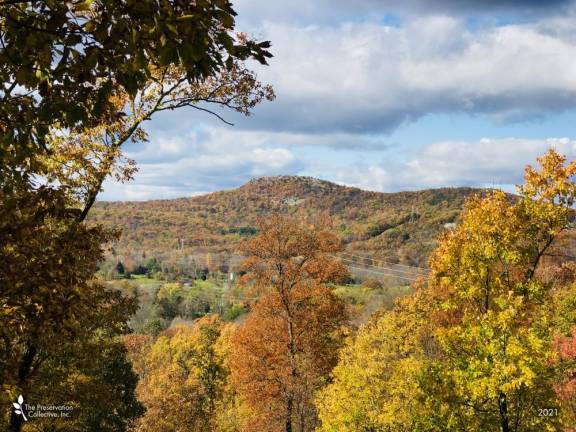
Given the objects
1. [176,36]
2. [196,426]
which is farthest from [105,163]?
[196,426]

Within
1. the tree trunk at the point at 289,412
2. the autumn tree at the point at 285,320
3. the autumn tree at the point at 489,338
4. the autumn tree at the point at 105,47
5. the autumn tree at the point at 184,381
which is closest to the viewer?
the autumn tree at the point at 105,47

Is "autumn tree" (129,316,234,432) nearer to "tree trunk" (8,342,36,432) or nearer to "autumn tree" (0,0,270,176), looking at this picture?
"tree trunk" (8,342,36,432)

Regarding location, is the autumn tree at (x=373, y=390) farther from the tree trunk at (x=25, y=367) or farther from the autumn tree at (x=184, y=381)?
the autumn tree at (x=184, y=381)

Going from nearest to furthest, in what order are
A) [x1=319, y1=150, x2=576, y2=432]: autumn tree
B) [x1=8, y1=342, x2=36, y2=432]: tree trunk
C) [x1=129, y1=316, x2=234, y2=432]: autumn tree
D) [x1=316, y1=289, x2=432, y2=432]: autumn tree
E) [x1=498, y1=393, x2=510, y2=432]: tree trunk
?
[x1=8, y1=342, x2=36, y2=432]: tree trunk
[x1=319, y1=150, x2=576, y2=432]: autumn tree
[x1=498, y1=393, x2=510, y2=432]: tree trunk
[x1=316, y1=289, x2=432, y2=432]: autumn tree
[x1=129, y1=316, x2=234, y2=432]: autumn tree

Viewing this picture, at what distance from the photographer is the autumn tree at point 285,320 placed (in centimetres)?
2533

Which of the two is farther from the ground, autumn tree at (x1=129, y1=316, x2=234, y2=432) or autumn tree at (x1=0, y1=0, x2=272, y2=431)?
autumn tree at (x1=0, y1=0, x2=272, y2=431)

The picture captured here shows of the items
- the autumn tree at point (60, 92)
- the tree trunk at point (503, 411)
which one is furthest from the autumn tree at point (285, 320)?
the autumn tree at point (60, 92)

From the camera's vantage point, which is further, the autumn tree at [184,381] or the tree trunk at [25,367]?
the autumn tree at [184,381]

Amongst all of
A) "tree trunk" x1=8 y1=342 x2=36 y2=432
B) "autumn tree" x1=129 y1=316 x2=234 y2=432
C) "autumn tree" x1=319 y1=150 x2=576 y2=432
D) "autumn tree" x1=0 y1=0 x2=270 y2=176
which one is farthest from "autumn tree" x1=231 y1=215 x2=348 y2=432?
"autumn tree" x1=0 y1=0 x2=270 y2=176

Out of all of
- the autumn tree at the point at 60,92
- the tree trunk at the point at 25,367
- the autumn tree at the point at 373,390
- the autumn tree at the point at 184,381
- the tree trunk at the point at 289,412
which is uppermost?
the autumn tree at the point at 60,92

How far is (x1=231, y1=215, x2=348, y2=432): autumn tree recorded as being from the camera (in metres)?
25.3

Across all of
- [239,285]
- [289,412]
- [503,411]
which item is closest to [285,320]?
[239,285]

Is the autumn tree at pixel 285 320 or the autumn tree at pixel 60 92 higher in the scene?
the autumn tree at pixel 60 92

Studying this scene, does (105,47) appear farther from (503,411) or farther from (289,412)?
(289,412)
